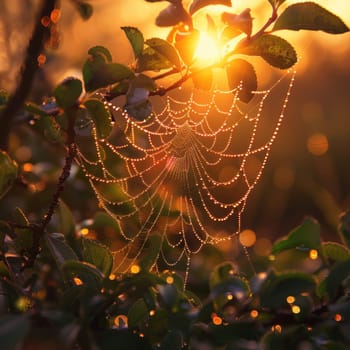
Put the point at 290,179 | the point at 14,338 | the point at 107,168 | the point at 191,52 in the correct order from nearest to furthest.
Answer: the point at 14,338 → the point at 191,52 → the point at 107,168 → the point at 290,179

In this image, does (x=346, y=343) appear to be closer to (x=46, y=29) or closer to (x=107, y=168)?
(x=46, y=29)

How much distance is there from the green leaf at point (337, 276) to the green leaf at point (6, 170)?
0.37 meters

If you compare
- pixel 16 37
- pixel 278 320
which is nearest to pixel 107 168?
pixel 278 320

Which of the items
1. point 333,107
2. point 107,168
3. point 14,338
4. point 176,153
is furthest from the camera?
point 333,107

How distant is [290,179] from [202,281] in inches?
222

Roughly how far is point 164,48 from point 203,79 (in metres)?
0.07

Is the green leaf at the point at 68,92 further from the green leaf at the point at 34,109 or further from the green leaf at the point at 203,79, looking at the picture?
the green leaf at the point at 203,79

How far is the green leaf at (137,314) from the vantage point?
75cm

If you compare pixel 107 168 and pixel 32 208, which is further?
pixel 32 208

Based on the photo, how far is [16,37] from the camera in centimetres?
193

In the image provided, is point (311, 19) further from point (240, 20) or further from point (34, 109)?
point (34, 109)

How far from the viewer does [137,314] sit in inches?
29.6

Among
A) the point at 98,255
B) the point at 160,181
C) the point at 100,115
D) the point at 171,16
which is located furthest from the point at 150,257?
the point at 160,181

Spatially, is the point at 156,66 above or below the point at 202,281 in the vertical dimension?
above
